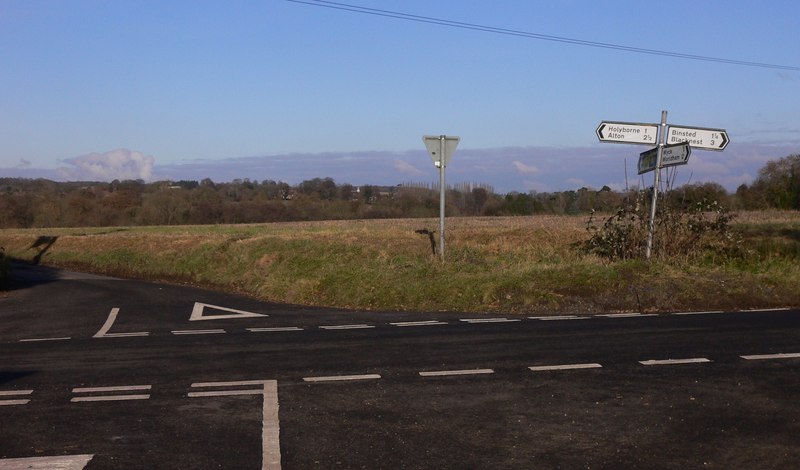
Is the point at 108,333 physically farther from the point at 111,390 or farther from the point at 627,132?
Answer: the point at 627,132

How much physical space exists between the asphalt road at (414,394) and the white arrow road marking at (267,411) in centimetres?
2

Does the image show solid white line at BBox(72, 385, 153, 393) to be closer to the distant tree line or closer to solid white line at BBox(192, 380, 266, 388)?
solid white line at BBox(192, 380, 266, 388)

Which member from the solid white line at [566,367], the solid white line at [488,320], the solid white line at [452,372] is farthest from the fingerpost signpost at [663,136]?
the solid white line at [452,372]

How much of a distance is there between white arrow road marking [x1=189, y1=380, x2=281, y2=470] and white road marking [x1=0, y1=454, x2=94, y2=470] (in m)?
1.28

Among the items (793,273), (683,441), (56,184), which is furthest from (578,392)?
(56,184)

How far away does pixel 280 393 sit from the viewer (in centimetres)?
766

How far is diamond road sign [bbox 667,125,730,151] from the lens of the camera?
16188 millimetres

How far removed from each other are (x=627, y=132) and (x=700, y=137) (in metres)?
1.49

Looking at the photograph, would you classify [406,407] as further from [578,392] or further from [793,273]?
[793,273]

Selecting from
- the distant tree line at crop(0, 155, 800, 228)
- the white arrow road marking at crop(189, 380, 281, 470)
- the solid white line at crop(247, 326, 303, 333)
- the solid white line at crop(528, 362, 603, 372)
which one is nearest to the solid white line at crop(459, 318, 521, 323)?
the solid white line at crop(247, 326, 303, 333)

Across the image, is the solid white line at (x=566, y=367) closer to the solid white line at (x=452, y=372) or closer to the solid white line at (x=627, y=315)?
the solid white line at (x=452, y=372)

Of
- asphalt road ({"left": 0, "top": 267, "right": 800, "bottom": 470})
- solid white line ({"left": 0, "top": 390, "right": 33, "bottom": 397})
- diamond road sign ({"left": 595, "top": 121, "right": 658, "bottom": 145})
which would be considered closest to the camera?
asphalt road ({"left": 0, "top": 267, "right": 800, "bottom": 470})

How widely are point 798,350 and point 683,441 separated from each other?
3.94 m

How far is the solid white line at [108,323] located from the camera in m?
12.1
